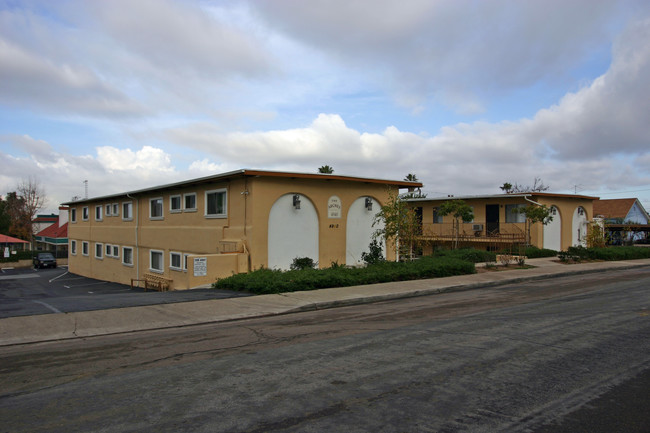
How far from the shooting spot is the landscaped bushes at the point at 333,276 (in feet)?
45.1

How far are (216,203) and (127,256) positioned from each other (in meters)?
13.4

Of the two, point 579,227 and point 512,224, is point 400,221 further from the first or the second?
point 579,227

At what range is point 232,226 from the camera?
62.5 ft

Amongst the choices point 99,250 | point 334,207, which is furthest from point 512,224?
point 99,250

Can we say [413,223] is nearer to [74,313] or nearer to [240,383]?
[74,313]

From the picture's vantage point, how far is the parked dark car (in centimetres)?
5091

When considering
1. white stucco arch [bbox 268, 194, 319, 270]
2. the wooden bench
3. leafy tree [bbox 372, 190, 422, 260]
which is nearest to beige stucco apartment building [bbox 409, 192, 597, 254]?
leafy tree [bbox 372, 190, 422, 260]

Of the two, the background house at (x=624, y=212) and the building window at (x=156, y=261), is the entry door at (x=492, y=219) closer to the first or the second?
the building window at (x=156, y=261)

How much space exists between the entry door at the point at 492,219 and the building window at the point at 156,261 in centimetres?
2202

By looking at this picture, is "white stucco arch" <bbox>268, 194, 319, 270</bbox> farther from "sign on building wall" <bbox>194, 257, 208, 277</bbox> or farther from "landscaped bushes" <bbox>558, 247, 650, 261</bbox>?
"landscaped bushes" <bbox>558, 247, 650, 261</bbox>

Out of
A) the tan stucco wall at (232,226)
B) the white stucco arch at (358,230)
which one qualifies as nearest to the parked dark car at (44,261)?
the tan stucco wall at (232,226)

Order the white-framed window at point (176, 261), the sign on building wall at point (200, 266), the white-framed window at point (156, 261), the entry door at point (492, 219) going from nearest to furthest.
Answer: the sign on building wall at point (200, 266), the white-framed window at point (176, 261), the white-framed window at point (156, 261), the entry door at point (492, 219)

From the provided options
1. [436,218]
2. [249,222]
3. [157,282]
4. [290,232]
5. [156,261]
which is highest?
[436,218]

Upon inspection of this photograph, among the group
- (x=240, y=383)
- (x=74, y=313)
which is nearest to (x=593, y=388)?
(x=240, y=383)
